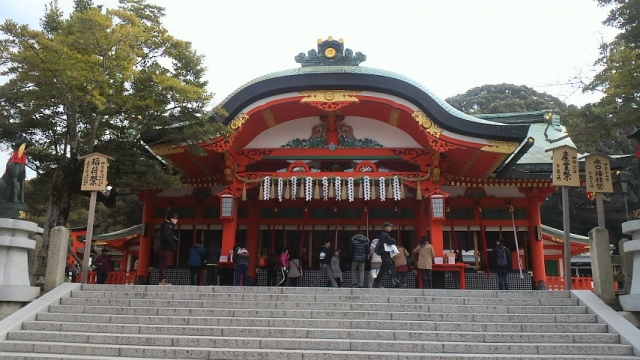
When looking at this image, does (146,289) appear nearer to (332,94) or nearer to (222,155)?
(222,155)

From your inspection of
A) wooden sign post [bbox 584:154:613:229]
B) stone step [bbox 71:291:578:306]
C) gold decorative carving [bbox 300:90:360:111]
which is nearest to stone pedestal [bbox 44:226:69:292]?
stone step [bbox 71:291:578:306]

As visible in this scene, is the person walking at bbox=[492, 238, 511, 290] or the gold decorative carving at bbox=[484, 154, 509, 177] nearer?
the person walking at bbox=[492, 238, 511, 290]

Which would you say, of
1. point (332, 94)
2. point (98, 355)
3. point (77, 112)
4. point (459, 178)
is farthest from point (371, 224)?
point (98, 355)

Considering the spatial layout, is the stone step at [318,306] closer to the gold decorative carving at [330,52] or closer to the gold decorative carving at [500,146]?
the gold decorative carving at [500,146]

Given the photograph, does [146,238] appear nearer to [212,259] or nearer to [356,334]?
[212,259]

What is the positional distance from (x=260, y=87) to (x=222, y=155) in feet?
7.81

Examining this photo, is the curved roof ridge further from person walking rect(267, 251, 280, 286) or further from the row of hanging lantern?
person walking rect(267, 251, 280, 286)

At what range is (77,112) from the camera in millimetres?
11625

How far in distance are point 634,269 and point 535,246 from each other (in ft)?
22.2

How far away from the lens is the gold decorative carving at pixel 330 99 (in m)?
13.5

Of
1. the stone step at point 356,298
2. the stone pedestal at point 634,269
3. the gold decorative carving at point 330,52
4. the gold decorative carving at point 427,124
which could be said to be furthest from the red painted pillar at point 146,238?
the stone pedestal at point 634,269

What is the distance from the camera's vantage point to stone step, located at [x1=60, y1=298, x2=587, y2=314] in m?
8.52

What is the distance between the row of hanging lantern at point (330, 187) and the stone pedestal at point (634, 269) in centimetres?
559

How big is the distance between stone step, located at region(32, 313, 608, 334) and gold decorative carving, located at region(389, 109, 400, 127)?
7.27m
